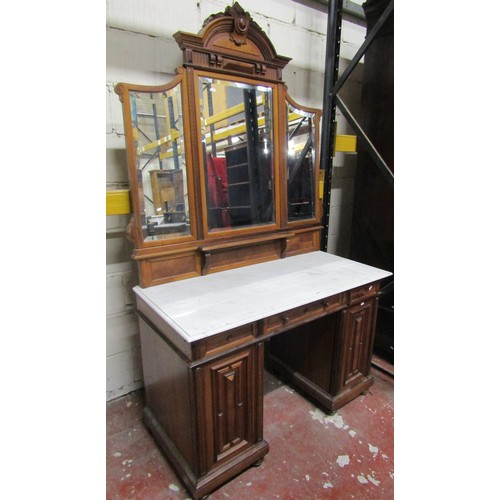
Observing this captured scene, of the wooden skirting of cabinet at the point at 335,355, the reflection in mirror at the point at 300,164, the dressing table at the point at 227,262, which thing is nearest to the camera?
the dressing table at the point at 227,262

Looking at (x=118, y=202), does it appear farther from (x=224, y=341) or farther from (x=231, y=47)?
(x=231, y=47)

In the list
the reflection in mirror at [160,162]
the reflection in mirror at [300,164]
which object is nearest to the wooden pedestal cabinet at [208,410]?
the reflection in mirror at [160,162]

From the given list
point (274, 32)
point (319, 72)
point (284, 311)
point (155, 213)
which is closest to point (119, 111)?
point (155, 213)

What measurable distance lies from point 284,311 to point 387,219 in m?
1.11

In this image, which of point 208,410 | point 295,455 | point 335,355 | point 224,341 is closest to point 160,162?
point 224,341

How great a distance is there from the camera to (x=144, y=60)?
4.55ft

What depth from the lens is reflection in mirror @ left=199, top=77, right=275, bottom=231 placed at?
4.47ft

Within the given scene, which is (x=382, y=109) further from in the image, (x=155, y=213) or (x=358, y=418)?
(x=358, y=418)

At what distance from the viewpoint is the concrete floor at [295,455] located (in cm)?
122

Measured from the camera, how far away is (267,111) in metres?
1.51

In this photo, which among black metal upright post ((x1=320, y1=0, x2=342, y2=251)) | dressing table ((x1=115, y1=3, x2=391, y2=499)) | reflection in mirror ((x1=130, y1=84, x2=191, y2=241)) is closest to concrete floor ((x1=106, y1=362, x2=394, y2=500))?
dressing table ((x1=115, y1=3, x2=391, y2=499))

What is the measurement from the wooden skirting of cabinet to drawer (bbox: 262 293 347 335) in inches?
3.6

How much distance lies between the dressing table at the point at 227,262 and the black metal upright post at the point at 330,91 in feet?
0.56

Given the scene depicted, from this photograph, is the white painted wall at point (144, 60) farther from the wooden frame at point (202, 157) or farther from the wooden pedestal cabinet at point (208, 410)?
the wooden pedestal cabinet at point (208, 410)
